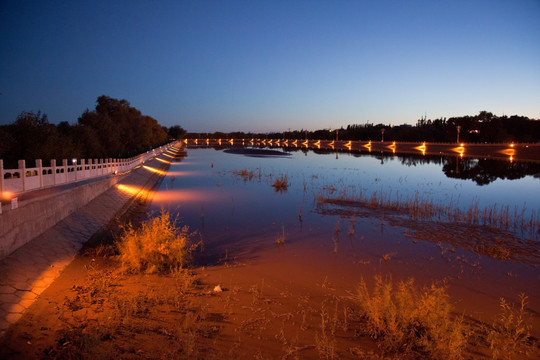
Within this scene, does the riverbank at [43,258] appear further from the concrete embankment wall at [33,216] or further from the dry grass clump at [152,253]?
the dry grass clump at [152,253]

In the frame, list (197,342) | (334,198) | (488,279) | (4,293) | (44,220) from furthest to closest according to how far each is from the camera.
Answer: (334,198)
(44,220)
(488,279)
(4,293)
(197,342)

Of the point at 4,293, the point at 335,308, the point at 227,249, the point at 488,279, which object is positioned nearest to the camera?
the point at 4,293

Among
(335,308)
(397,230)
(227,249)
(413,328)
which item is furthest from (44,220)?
(397,230)

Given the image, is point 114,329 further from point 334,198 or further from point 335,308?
point 334,198

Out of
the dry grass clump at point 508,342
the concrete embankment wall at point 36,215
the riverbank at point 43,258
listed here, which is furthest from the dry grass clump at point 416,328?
the concrete embankment wall at point 36,215

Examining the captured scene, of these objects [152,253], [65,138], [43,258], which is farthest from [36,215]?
[65,138]

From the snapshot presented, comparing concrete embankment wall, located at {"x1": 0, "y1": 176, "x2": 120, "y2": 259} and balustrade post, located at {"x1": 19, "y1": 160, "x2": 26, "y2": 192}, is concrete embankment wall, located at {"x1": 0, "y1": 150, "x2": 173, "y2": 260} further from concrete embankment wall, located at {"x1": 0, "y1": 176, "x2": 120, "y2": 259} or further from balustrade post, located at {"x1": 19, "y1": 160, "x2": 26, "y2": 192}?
balustrade post, located at {"x1": 19, "y1": 160, "x2": 26, "y2": 192}

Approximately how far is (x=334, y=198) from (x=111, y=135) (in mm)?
35707

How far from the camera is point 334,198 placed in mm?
20125

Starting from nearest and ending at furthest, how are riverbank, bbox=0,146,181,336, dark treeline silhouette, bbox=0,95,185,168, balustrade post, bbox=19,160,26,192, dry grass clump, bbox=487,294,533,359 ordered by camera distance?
dry grass clump, bbox=487,294,533,359 < riverbank, bbox=0,146,181,336 < balustrade post, bbox=19,160,26,192 < dark treeline silhouette, bbox=0,95,185,168

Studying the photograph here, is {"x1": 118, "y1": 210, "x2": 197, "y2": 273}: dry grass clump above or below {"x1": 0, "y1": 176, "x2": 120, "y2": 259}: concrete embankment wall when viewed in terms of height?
below

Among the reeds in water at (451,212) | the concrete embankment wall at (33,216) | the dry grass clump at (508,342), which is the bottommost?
the dry grass clump at (508,342)

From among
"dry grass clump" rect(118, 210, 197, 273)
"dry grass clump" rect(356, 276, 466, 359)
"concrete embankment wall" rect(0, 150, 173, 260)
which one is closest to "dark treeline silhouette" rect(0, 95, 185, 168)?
"concrete embankment wall" rect(0, 150, 173, 260)

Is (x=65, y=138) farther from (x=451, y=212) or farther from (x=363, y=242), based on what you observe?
(x=451, y=212)
